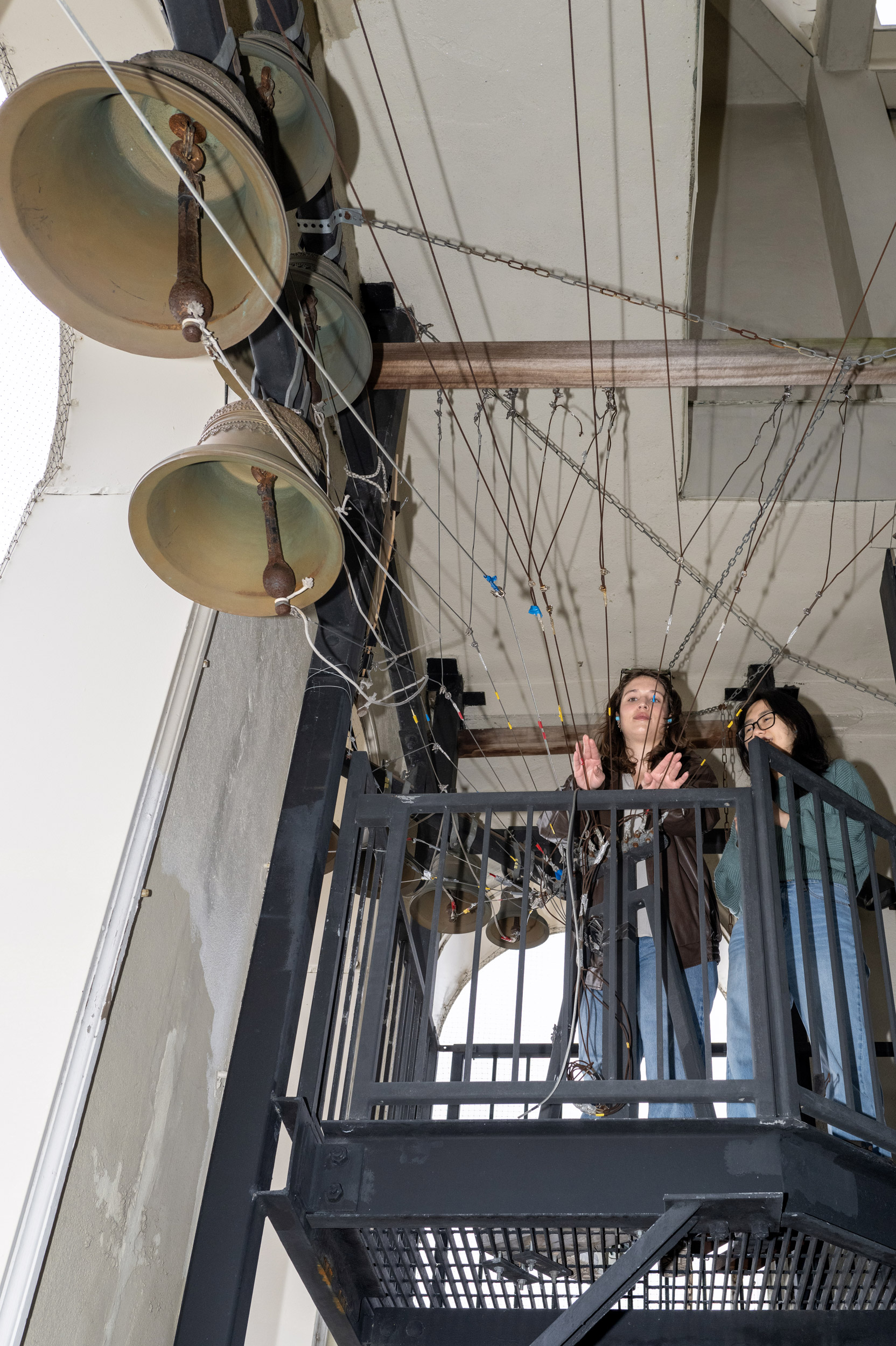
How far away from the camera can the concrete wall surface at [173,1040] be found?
2461 mm

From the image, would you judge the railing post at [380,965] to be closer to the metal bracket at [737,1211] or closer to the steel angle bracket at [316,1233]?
the steel angle bracket at [316,1233]

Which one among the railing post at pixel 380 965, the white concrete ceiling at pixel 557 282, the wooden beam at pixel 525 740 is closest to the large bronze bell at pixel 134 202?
the white concrete ceiling at pixel 557 282

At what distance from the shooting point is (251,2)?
12.4 ft

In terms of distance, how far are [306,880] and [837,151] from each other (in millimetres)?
6275

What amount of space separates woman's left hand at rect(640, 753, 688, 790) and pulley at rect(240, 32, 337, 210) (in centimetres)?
199

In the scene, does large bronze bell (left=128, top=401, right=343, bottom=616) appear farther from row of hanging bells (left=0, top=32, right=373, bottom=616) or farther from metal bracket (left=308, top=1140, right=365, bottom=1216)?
metal bracket (left=308, top=1140, right=365, bottom=1216)

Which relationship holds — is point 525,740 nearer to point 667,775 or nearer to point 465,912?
point 465,912

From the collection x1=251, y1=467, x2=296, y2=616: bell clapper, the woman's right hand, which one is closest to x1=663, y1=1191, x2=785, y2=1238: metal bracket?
the woman's right hand

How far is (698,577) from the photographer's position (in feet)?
16.3

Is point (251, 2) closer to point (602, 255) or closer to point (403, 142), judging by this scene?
point (403, 142)

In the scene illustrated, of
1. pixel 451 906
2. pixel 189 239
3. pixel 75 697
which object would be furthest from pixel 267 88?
pixel 451 906

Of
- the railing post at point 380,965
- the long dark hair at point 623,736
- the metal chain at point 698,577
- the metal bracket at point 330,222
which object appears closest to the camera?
the railing post at point 380,965

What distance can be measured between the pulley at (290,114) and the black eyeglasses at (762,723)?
2088mm

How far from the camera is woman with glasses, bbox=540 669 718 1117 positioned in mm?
3297
